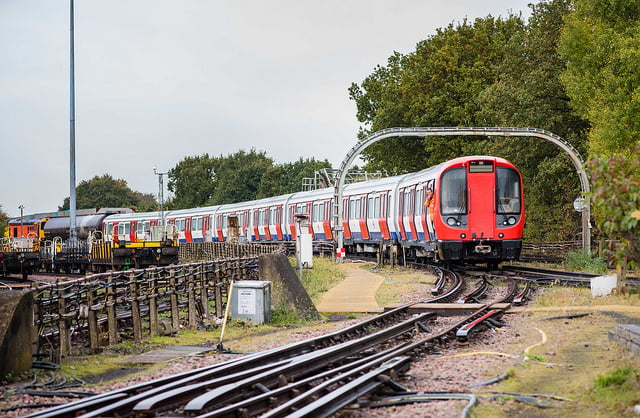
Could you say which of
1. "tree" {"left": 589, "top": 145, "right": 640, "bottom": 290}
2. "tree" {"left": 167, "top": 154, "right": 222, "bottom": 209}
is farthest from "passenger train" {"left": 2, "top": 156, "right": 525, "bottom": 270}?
"tree" {"left": 167, "top": 154, "right": 222, "bottom": 209}

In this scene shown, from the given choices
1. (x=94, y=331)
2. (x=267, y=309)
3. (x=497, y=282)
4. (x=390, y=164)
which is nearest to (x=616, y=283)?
(x=497, y=282)

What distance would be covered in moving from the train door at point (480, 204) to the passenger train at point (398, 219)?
30mm

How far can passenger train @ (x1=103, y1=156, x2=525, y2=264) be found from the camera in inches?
963

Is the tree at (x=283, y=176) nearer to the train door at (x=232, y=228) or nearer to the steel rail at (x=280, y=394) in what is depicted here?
the train door at (x=232, y=228)

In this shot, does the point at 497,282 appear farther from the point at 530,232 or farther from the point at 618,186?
the point at 530,232

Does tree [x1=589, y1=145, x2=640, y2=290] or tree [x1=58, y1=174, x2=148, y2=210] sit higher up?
tree [x1=58, y1=174, x2=148, y2=210]

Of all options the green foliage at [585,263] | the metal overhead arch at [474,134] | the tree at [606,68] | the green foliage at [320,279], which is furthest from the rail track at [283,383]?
the metal overhead arch at [474,134]

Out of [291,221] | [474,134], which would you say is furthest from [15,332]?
[291,221]

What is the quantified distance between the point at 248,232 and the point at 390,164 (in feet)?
36.2

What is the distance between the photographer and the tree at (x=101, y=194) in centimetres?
12962

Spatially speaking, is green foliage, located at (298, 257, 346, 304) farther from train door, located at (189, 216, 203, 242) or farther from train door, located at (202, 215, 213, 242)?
train door, located at (189, 216, 203, 242)

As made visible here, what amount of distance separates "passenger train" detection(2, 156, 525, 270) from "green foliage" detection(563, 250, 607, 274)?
2.63 meters

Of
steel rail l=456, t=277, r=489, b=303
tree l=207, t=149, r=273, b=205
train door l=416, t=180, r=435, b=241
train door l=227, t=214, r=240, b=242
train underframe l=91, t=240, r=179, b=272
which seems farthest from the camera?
tree l=207, t=149, r=273, b=205

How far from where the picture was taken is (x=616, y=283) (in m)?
17.3
